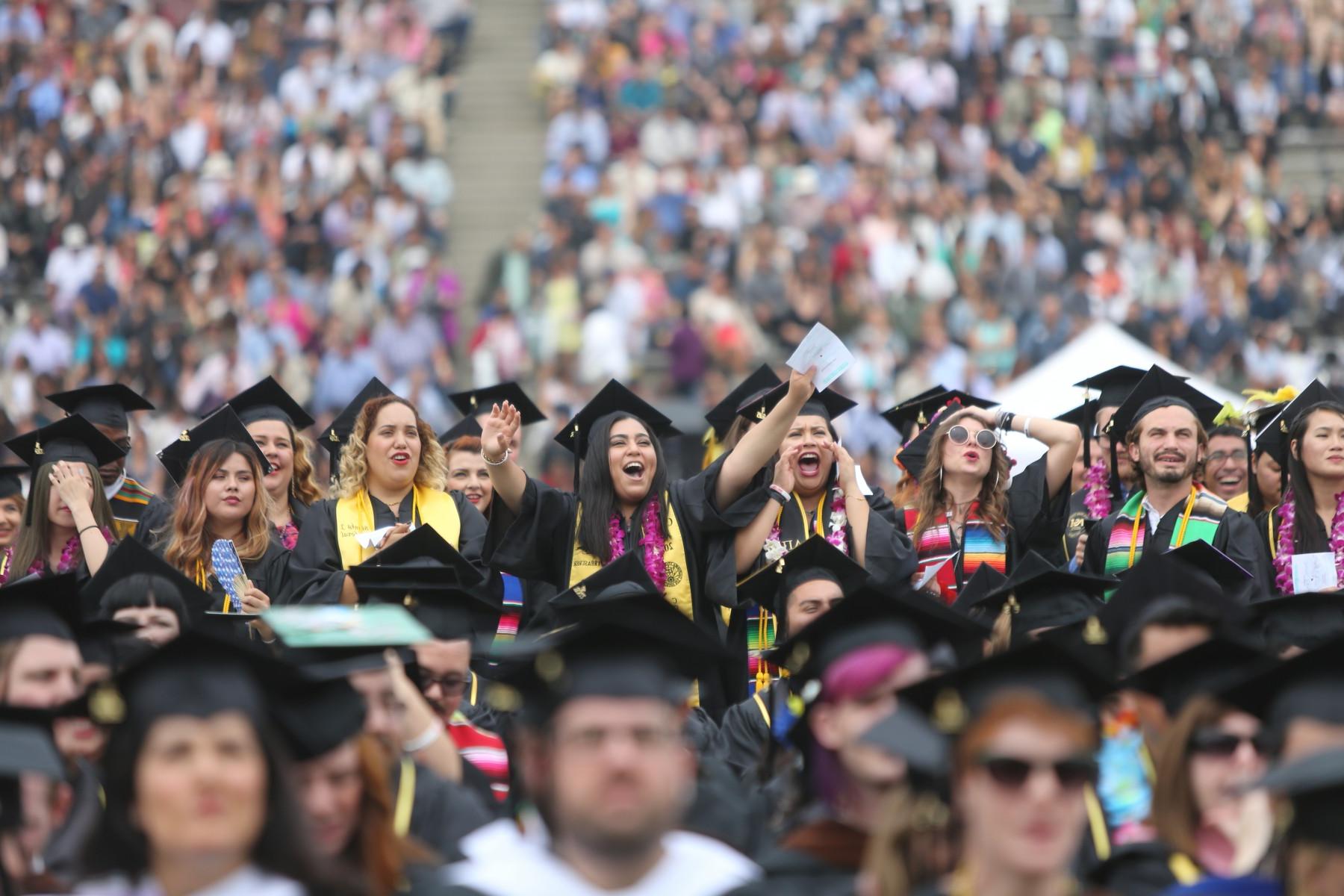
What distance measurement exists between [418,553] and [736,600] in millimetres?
1631

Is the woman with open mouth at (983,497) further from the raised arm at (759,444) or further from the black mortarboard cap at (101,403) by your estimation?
the black mortarboard cap at (101,403)

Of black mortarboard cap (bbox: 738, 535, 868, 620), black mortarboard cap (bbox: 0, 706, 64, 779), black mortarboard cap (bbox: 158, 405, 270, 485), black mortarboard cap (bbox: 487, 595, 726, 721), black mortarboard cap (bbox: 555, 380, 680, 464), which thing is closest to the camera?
black mortarboard cap (bbox: 487, 595, 726, 721)

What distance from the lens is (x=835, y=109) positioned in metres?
21.4

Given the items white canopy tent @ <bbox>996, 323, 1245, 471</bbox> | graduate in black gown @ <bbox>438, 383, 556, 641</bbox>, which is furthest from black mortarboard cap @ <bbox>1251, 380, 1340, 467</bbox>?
graduate in black gown @ <bbox>438, 383, 556, 641</bbox>

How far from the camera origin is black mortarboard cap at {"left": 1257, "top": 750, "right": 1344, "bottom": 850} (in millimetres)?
4094

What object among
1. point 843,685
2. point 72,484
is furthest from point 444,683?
point 72,484

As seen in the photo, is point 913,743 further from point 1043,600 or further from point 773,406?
point 773,406

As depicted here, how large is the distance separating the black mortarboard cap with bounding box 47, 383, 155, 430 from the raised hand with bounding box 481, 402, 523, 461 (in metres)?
2.52

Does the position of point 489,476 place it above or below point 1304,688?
above

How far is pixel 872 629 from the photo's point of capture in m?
5.91

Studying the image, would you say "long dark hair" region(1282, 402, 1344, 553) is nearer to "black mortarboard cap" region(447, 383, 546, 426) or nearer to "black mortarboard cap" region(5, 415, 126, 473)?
"black mortarboard cap" region(447, 383, 546, 426)

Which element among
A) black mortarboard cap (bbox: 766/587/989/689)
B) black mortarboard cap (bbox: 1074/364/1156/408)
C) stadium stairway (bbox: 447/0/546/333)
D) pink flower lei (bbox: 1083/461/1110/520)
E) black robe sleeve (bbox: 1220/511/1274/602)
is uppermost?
stadium stairway (bbox: 447/0/546/333)

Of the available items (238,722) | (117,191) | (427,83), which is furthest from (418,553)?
(427,83)

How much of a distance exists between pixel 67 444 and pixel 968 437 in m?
4.06
